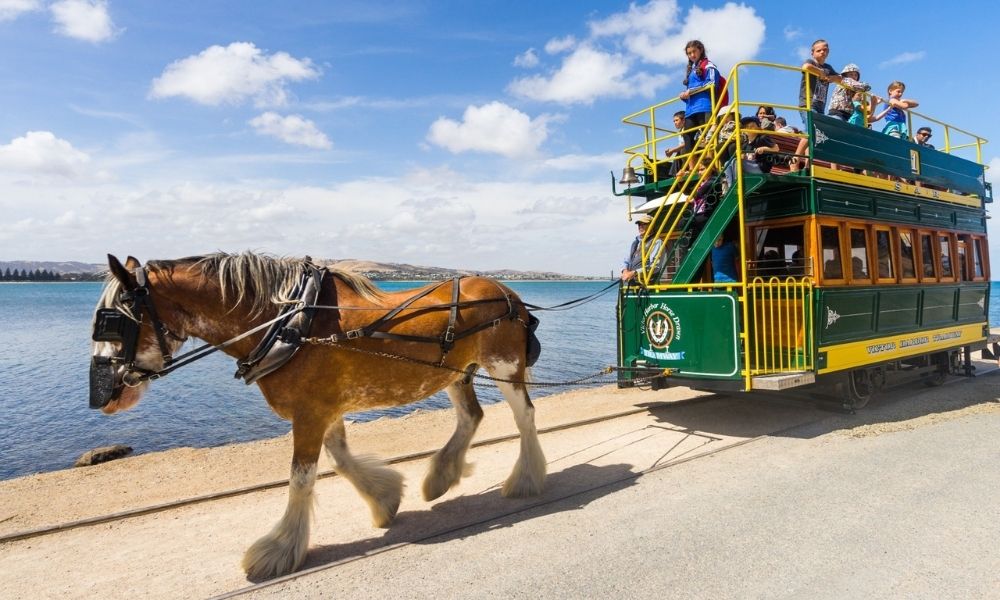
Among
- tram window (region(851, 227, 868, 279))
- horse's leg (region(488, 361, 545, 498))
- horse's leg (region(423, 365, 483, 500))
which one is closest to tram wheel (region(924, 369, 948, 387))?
tram window (region(851, 227, 868, 279))

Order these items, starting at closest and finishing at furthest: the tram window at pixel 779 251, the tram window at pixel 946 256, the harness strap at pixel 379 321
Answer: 1. the harness strap at pixel 379 321
2. the tram window at pixel 779 251
3. the tram window at pixel 946 256

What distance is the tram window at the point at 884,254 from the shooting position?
7.94 m

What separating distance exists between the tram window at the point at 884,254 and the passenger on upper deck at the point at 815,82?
190 cm

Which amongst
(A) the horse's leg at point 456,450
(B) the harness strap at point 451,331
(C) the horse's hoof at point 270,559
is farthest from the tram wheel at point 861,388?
(C) the horse's hoof at point 270,559

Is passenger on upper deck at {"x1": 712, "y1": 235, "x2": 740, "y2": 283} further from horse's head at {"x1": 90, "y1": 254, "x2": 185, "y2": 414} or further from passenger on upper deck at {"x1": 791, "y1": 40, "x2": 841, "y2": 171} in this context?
horse's head at {"x1": 90, "y1": 254, "x2": 185, "y2": 414}

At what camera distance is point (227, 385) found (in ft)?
56.4

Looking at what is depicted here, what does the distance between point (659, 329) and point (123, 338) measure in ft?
19.0

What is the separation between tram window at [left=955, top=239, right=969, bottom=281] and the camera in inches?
377

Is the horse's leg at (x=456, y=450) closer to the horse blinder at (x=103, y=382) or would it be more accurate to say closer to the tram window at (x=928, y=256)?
the horse blinder at (x=103, y=382)

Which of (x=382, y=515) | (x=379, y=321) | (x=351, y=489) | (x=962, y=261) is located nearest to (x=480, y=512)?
(x=382, y=515)

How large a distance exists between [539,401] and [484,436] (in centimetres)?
372

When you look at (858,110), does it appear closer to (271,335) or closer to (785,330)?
(785,330)

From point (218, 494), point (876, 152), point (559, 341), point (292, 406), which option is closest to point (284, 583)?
point (292, 406)

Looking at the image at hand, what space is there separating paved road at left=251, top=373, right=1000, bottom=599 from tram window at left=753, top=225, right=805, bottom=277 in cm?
262
